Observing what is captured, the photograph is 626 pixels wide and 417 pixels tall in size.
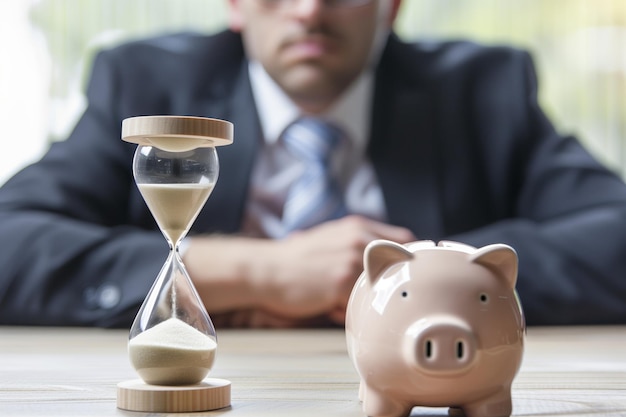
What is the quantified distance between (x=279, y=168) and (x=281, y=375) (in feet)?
4.75

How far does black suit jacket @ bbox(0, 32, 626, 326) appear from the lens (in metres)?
1.87

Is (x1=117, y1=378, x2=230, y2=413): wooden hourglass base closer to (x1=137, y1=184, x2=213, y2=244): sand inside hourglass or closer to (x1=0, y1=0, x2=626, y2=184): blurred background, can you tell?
(x1=137, y1=184, x2=213, y2=244): sand inside hourglass

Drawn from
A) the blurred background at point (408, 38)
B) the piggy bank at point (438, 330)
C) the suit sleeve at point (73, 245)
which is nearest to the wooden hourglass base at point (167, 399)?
the piggy bank at point (438, 330)

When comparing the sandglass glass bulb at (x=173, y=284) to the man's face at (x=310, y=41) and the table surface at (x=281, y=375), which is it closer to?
the table surface at (x=281, y=375)

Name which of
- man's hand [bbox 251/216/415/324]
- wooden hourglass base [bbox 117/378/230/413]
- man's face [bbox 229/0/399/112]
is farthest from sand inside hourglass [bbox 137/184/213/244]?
man's face [bbox 229/0/399/112]

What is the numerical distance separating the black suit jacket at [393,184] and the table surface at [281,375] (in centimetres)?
33

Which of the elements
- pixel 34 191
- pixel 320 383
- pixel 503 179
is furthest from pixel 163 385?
pixel 503 179

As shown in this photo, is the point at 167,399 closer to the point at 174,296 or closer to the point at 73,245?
the point at 174,296

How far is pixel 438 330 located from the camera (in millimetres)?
630

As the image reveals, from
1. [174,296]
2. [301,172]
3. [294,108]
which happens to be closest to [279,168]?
[301,172]

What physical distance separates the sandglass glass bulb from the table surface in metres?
0.06

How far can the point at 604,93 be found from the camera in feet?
9.43

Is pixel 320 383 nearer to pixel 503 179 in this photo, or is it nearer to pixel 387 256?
pixel 387 256

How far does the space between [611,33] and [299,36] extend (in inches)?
50.1
